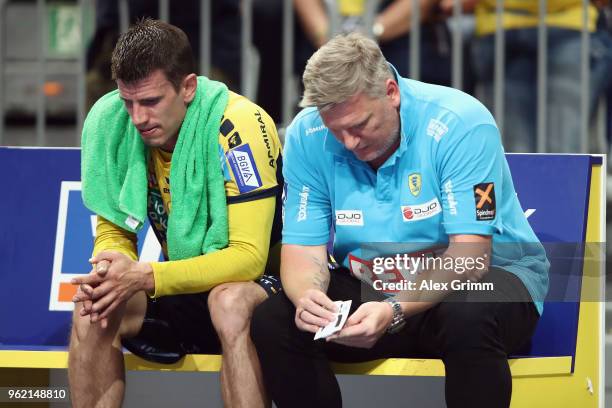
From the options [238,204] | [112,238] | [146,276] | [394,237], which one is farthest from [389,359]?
[112,238]

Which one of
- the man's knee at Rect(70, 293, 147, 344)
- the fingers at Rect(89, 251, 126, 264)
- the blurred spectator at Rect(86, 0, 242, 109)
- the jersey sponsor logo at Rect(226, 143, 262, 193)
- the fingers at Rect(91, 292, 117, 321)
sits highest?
the blurred spectator at Rect(86, 0, 242, 109)

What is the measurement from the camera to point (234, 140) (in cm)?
391

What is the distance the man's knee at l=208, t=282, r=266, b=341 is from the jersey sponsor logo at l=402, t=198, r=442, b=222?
52 cm

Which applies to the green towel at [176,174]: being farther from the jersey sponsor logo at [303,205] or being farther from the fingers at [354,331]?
the fingers at [354,331]

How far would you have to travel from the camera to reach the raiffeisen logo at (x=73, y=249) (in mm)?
4508

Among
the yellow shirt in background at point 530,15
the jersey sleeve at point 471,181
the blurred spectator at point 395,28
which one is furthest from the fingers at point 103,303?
the yellow shirt in background at point 530,15

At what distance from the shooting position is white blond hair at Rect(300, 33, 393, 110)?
3.59m

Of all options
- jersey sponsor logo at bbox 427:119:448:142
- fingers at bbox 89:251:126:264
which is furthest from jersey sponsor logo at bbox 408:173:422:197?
fingers at bbox 89:251:126:264

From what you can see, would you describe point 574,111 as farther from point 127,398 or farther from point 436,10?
point 127,398

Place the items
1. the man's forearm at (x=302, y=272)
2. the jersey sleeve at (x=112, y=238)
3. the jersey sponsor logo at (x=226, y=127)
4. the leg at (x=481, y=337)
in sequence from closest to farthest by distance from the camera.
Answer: the leg at (x=481, y=337) → the man's forearm at (x=302, y=272) → the jersey sponsor logo at (x=226, y=127) → the jersey sleeve at (x=112, y=238)

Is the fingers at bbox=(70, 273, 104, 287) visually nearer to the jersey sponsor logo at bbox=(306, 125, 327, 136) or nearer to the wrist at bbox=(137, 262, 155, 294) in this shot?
the wrist at bbox=(137, 262, 155, 294)

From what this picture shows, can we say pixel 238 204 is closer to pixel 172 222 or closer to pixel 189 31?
pixel 172 222

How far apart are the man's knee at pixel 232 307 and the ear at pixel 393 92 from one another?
0.71 m

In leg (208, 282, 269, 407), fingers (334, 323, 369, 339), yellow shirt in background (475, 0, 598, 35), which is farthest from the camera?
yellow shirt in background (475, 0, 598, 35)
